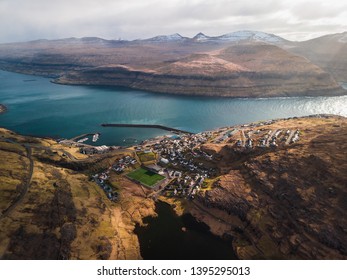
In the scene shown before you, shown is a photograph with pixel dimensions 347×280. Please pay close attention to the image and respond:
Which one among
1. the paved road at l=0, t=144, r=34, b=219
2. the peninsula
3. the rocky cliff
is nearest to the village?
the peninsula

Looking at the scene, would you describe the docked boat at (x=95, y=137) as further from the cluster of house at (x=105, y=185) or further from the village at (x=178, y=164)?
the cluster of house at (x=105, y=185)

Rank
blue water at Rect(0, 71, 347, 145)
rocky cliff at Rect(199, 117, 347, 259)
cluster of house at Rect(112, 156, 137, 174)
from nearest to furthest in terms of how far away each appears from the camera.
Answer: rocky cliff at Rect(199, 117, 347, 259)
cluster of house at Rect(112, 156, 137, 174)
blue water at Rect(0, 71, 347, 145)

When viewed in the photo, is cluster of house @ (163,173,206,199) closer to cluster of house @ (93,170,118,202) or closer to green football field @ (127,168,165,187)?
green football field @ (127,168,165,187)

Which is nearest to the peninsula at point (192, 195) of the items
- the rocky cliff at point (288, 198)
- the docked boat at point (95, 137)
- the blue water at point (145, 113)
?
the rocky cliff at point (288, 198)

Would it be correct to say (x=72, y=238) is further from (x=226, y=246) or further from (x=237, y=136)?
(x=237, y=136)

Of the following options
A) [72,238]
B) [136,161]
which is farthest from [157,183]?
[72,238]
